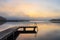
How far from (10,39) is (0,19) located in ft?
316

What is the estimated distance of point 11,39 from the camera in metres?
12.6

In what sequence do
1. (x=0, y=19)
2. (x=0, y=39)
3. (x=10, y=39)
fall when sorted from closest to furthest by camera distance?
(x=0, y=39), (x=10, y=39), (x=0, y=19)

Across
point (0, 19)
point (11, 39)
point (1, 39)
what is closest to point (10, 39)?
point (11, 39)

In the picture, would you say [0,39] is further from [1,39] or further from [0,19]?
[0,19]

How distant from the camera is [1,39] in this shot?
24.6ft

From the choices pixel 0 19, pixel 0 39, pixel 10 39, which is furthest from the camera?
pixel 0 19

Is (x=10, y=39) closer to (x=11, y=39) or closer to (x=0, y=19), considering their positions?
(x=11, y=39)

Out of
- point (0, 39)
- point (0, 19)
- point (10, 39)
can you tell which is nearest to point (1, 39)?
point (0, 39)

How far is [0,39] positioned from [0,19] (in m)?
101

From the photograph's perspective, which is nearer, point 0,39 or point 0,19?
point 0,39

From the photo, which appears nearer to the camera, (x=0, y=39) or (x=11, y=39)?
(x=0, y=39)

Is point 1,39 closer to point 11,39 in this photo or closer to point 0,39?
point 0,39

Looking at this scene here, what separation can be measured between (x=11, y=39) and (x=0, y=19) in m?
96.3

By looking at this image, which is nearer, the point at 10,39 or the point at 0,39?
the point at 0,39
